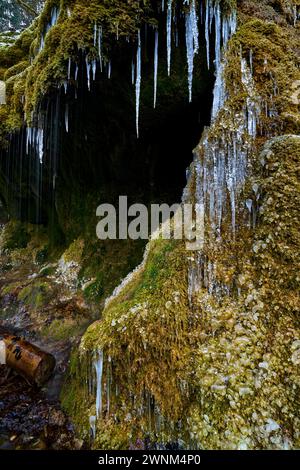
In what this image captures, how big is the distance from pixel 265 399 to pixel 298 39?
7.49 meters

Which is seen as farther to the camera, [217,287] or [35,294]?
[35,294]

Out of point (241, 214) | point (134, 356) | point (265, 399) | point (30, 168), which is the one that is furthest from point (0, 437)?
point (30, 168)

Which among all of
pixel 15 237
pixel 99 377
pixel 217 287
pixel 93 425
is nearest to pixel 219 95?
pixel 217 287

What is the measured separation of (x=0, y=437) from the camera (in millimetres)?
4512

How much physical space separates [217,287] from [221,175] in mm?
1649

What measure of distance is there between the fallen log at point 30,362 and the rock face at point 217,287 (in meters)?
1.09

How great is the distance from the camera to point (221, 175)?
14.5ft

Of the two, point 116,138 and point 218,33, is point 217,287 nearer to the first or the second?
point 218,33

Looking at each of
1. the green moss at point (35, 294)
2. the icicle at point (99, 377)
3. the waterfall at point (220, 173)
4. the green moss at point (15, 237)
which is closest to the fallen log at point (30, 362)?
the icicle at point (99, 377)

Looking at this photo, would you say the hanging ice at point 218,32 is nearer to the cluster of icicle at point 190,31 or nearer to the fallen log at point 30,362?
the cluster of icicle at point 190,31

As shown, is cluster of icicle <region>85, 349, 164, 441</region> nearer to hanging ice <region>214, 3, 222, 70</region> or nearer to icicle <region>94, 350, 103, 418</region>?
icicle <region>94, 350, 103, 418</region>

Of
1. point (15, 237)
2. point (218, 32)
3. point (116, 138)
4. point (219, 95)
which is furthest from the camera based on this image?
point (15, 237)

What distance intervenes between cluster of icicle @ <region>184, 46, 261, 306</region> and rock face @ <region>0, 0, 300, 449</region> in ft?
0.05
